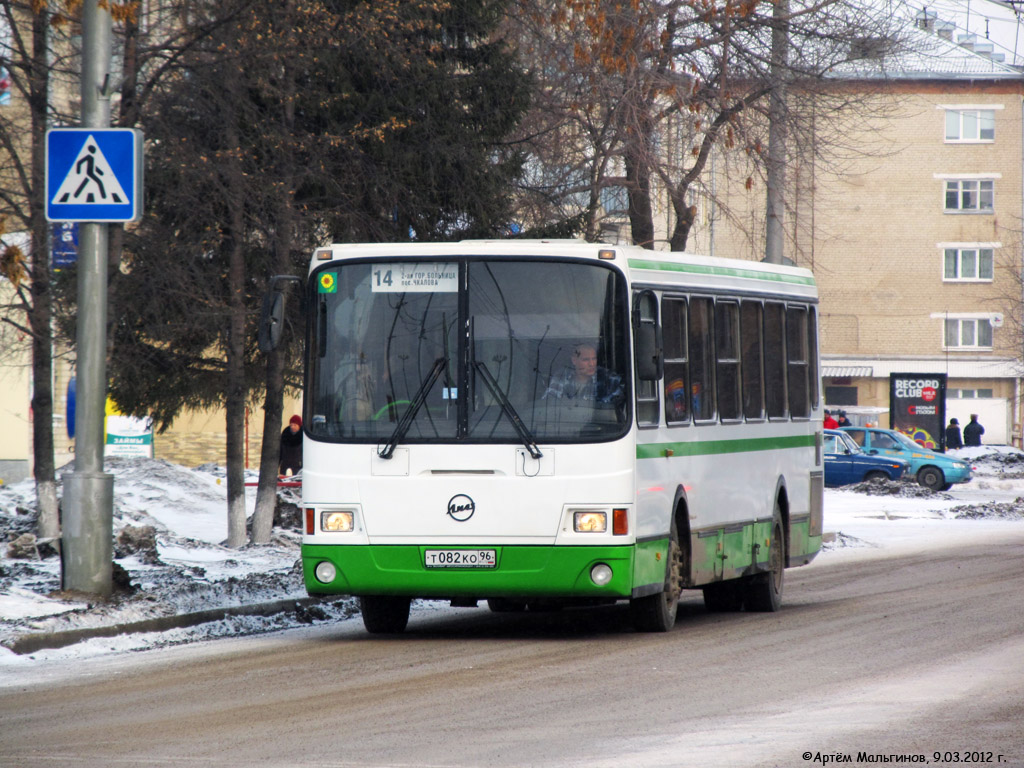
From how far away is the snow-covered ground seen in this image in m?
12.2

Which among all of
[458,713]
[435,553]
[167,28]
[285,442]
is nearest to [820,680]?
[458,713]

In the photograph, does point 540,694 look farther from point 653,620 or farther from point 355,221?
point 355,221

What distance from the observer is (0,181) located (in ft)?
53.5

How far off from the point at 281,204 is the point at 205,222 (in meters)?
0.87

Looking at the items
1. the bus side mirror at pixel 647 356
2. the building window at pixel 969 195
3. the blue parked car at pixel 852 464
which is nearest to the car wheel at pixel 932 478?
the blue parked car at pixel 852 464

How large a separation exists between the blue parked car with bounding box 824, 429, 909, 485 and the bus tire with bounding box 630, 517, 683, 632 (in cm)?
2962

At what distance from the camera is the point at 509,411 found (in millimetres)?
11828

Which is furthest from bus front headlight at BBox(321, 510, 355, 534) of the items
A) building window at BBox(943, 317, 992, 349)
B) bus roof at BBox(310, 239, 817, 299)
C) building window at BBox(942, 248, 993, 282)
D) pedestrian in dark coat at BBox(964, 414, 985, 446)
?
building window at BBox(942, 248, 993, 282)

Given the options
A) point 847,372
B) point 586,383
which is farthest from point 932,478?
point 586,383

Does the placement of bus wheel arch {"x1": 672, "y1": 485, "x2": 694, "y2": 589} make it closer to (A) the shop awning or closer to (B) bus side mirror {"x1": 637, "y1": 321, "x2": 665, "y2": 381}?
(B) bus side mirror {"x1": 637, "y1": 321, "x2": 665, "y2": 381}

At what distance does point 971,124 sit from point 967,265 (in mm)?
5574

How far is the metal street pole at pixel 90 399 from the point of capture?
13.0 meters

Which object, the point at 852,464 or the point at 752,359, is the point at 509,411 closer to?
the point at 752,359

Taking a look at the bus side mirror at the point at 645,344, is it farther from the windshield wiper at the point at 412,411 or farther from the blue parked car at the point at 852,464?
the blue parked car at the point at 852,464
